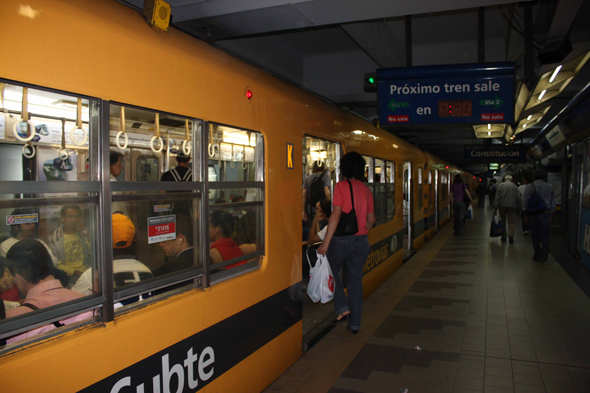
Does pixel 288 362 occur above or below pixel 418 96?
below

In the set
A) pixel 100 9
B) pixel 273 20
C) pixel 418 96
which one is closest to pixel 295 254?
pixel 273 20

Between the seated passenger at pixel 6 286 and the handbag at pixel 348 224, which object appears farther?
the handbag at pixel 348 224

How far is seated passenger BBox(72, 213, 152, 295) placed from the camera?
81.2 inches

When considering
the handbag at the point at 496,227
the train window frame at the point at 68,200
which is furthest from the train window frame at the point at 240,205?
the handbag at the point at 496,227

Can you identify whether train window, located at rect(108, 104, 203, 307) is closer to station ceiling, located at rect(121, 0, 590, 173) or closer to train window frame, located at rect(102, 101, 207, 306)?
train window frame, located at rect(102, 101, 207, 306)

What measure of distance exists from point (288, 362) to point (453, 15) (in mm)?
6030

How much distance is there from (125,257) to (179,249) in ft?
1.27

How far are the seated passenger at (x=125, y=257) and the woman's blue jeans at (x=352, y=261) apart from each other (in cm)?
243

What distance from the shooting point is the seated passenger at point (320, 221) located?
533cm

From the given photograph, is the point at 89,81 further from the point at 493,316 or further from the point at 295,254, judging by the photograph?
the point at 493,316

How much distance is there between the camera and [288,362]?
3.61 meters

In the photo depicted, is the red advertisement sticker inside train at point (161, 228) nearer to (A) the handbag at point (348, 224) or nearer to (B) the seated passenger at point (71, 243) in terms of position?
(B) the seated passenger at point (71, 243)

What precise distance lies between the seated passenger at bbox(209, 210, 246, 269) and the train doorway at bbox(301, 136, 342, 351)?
1.56 meters

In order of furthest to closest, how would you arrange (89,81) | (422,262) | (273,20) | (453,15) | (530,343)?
(422,262), (453,15), (530,343), (273,20), (89,81)
